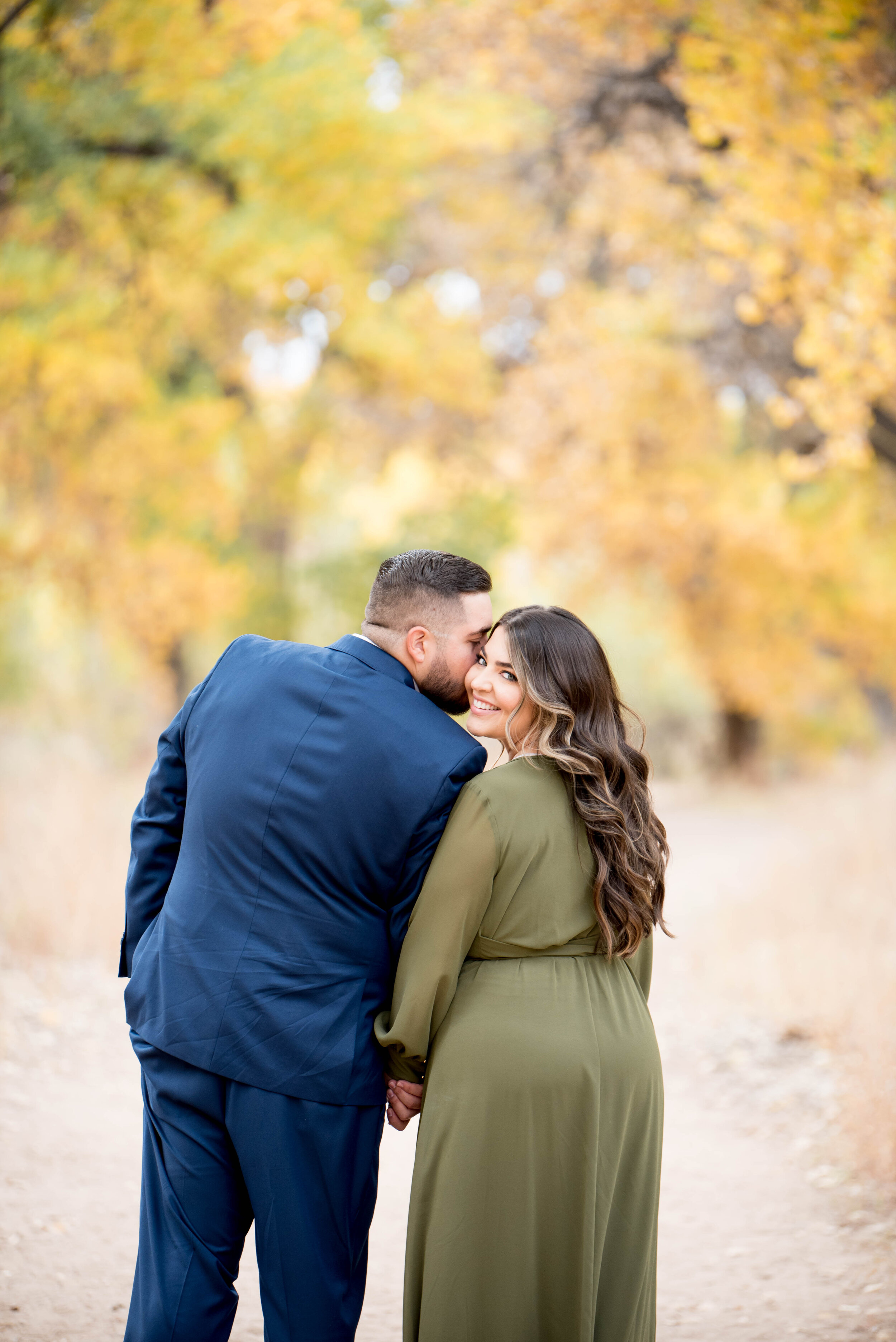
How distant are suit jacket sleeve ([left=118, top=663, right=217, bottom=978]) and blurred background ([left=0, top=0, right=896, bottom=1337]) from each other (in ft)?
5.69

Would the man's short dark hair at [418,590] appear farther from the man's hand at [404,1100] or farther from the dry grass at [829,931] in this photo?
the dry grass at [829,931]

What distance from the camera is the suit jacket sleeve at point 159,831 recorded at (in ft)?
8.70

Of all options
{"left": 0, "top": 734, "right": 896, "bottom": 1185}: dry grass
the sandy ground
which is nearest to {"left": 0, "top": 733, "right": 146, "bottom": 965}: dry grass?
{"left": 0, "top": 734, "right": 896, "bottom": 1185}: dry grass

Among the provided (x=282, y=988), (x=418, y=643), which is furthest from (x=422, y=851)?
(x=418, y=643)

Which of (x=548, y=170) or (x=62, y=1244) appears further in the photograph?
(x=548, y=170)

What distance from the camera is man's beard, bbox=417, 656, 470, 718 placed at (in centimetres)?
272

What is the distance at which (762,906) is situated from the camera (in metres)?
8.70

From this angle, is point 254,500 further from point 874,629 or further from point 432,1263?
point 432,1263

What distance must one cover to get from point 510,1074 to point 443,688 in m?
0.90

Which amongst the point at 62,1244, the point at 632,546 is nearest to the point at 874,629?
the point at 632,546

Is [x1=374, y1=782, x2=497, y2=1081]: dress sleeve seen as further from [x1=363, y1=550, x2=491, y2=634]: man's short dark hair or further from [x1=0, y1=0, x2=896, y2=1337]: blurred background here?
[x1=0, y1=0, x2=896, y2=1337]: blurred background

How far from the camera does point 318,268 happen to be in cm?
1117

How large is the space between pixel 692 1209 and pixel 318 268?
9349 millimetres

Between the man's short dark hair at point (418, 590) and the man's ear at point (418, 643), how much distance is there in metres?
0.01
